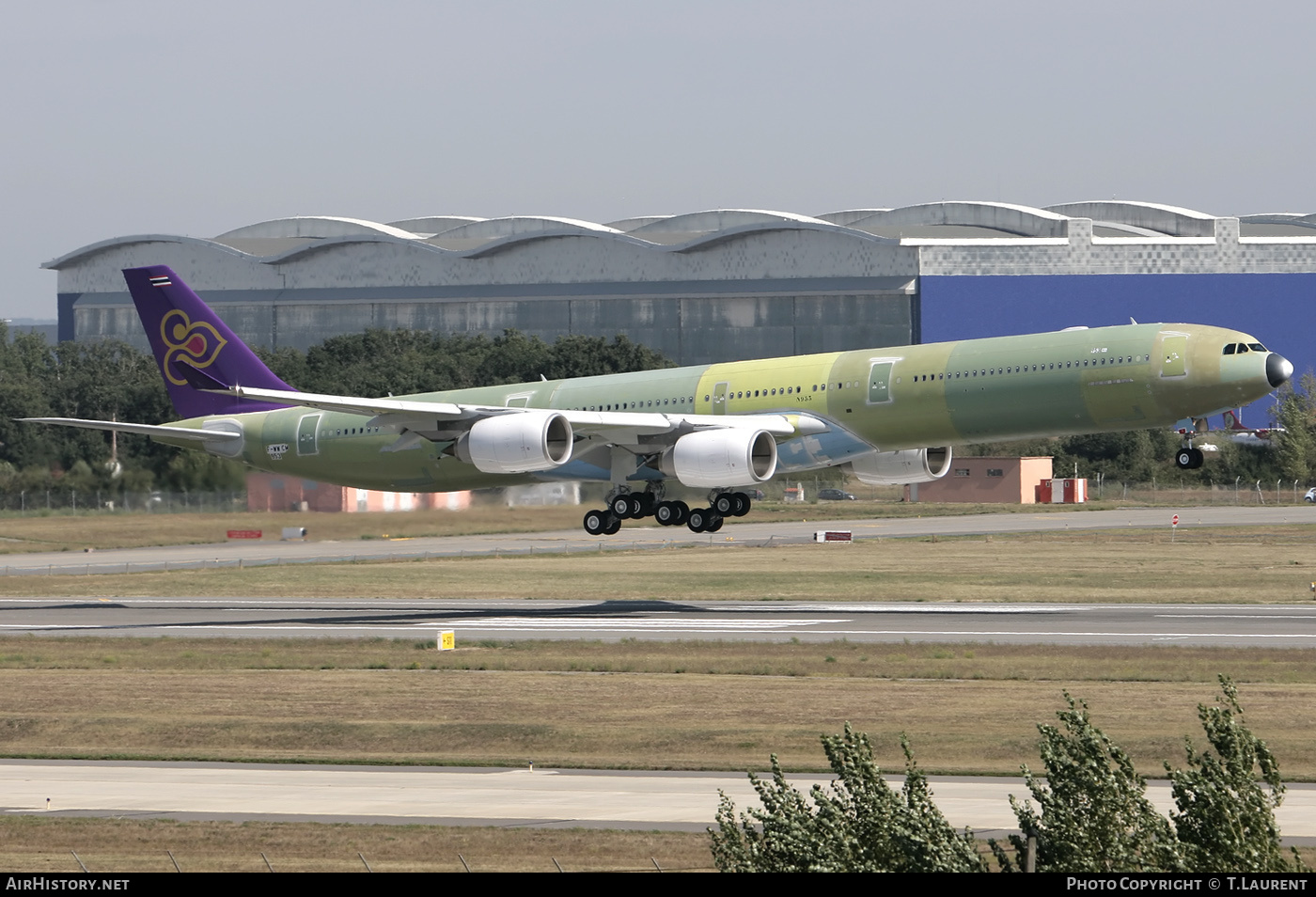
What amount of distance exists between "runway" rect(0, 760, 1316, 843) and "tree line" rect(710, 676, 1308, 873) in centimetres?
697

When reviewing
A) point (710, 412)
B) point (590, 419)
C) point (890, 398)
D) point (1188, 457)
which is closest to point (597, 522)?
point (590, 419)

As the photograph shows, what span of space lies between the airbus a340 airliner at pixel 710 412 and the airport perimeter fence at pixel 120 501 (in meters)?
4.11

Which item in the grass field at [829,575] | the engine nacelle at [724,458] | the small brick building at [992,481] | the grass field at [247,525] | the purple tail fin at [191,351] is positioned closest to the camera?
the engine nacelle at [724,458]

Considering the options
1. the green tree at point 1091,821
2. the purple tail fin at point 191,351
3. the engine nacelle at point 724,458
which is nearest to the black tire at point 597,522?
the engine nacelle at point 724,458

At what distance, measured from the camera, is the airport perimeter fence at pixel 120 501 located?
67.7 m

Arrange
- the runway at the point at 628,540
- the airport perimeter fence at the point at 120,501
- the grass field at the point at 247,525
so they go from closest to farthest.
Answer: the grass field at the point at 247,525 → the airport perimeter fence at the point at 120,501 → the runway at the point at 628,540

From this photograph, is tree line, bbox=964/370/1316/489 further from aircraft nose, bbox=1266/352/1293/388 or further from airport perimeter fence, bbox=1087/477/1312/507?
aircraft nose, bbox=1266/352/1293/388

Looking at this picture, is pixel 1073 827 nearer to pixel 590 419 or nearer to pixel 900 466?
pixel 590 419

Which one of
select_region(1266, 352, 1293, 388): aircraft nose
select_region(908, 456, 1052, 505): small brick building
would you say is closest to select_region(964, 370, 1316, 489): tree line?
select_region(908, 456, 1052, 505): small brick building

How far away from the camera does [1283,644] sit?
157 ft

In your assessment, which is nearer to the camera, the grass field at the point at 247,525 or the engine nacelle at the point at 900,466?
the engine nacelle at the point at 900,466

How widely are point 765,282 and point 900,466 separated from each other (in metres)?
93.9

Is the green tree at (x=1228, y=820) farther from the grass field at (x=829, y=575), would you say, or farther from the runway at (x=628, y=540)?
the runway at (x=628, y=540)

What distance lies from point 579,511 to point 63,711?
104ft
